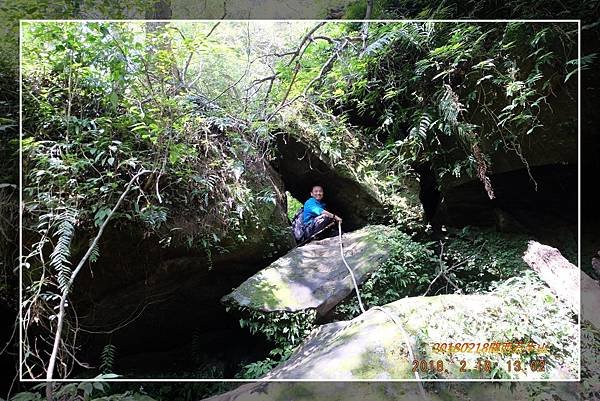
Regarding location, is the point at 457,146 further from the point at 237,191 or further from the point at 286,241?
the point at 237,191

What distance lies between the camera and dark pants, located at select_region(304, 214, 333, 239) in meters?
4.14

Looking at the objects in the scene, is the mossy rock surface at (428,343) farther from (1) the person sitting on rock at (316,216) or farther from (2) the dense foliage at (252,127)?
(1) the person sitting on rock at (316,216)

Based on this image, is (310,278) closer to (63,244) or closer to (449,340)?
(449,340)

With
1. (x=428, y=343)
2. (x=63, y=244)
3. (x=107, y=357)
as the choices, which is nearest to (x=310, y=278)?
(x=428, y=343)

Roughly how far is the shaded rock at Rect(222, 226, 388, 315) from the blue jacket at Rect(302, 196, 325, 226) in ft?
1.28

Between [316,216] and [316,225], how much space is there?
105 mm

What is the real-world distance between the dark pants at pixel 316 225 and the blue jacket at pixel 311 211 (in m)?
0.05

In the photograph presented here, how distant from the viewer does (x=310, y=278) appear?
136 inches

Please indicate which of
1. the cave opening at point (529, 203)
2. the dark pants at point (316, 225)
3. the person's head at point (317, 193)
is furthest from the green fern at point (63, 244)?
the cave opening at point (529, 203)

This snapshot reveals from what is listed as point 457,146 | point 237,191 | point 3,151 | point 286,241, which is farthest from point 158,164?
point 457,146

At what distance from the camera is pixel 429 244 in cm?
387

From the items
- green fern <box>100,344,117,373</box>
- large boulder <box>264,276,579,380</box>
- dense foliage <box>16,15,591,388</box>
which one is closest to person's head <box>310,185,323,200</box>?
dense foliage <box>16,15,591,388</box>

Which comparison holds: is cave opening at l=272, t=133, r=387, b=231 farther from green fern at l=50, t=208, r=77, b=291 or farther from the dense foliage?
green fern at l=50, t=208, r=77, b=291

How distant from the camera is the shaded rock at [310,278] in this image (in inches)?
128
